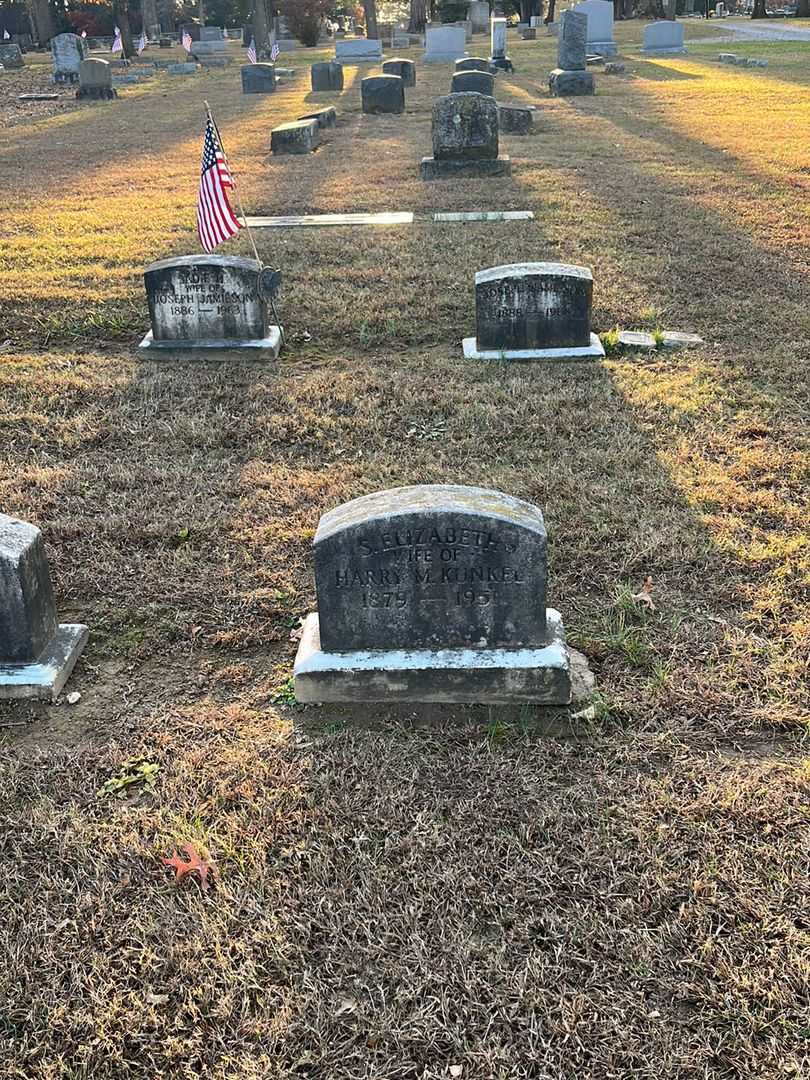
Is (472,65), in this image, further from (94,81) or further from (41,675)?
(41,675)

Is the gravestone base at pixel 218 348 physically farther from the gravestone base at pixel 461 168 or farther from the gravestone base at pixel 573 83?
the gravestone base at pixel 573 83

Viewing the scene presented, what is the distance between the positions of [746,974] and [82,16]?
60.9 m

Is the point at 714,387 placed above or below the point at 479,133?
below

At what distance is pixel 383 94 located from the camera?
2231 cm

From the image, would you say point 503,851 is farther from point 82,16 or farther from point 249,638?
point 82,16

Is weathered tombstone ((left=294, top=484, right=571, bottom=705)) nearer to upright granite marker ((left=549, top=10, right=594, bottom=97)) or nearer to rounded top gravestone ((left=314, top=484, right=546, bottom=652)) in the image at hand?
rounded top gravestone ((left=314, top=484, right=546, bottom=652))

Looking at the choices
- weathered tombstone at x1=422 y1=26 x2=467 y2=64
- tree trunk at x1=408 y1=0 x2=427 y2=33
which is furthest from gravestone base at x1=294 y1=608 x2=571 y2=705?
tree trunk at x1=408 y1=0 x2=427 y2=33

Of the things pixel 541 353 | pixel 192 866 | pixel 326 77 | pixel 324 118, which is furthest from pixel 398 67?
pixel 192 866

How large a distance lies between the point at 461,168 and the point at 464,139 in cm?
42

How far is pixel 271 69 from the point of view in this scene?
2833 cm

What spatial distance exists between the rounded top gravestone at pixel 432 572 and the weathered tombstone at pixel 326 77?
89.3 feet

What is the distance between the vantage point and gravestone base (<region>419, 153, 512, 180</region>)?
14.7 m

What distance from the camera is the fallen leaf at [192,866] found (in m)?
3.05

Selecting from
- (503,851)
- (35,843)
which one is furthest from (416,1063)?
(35,843)
